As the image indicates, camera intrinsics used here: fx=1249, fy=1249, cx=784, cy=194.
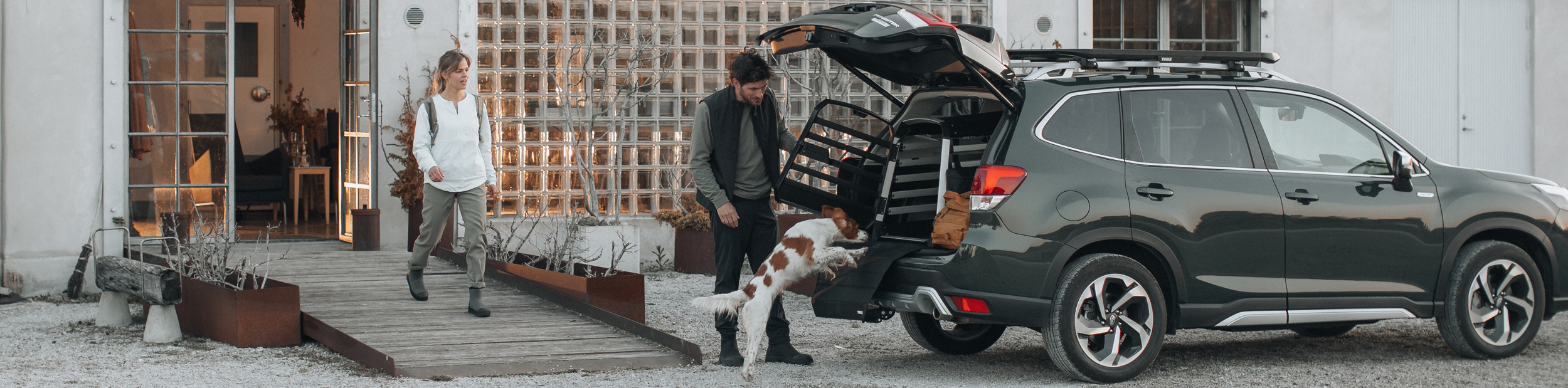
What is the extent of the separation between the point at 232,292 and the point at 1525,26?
38.3ft

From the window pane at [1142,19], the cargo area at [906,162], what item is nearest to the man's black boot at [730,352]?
the cargo area at [906,162]

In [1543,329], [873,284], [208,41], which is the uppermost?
[208,41]

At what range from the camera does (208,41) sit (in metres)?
9.21

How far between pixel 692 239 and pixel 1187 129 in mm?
5219

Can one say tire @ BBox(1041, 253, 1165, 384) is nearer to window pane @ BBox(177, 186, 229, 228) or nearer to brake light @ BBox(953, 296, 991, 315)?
brake light @ BBox(953, 296, 991, 315)

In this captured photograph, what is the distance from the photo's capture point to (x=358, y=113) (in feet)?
32.9

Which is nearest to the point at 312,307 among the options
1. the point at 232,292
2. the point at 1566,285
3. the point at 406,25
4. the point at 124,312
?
the point at 232,292

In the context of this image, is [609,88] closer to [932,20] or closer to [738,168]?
[738,168]

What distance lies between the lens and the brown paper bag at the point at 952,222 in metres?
5.08

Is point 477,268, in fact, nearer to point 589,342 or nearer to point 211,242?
point 589,342

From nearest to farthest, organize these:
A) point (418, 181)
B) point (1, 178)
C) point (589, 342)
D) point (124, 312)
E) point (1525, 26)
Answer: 1. point (589, 342)
2. point (124, 312)
3. point (1, 178)
4. point (418, 181)
5. point (1525, 26)

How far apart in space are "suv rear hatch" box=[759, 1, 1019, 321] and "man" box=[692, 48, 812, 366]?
0.42ft

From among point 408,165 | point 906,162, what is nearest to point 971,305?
point 906,162

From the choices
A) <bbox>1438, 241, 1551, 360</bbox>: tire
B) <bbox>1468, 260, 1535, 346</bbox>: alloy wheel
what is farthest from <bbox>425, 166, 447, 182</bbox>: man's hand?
<bbox>1468, 260, 1535, 346</bbox>: alloy wheel
